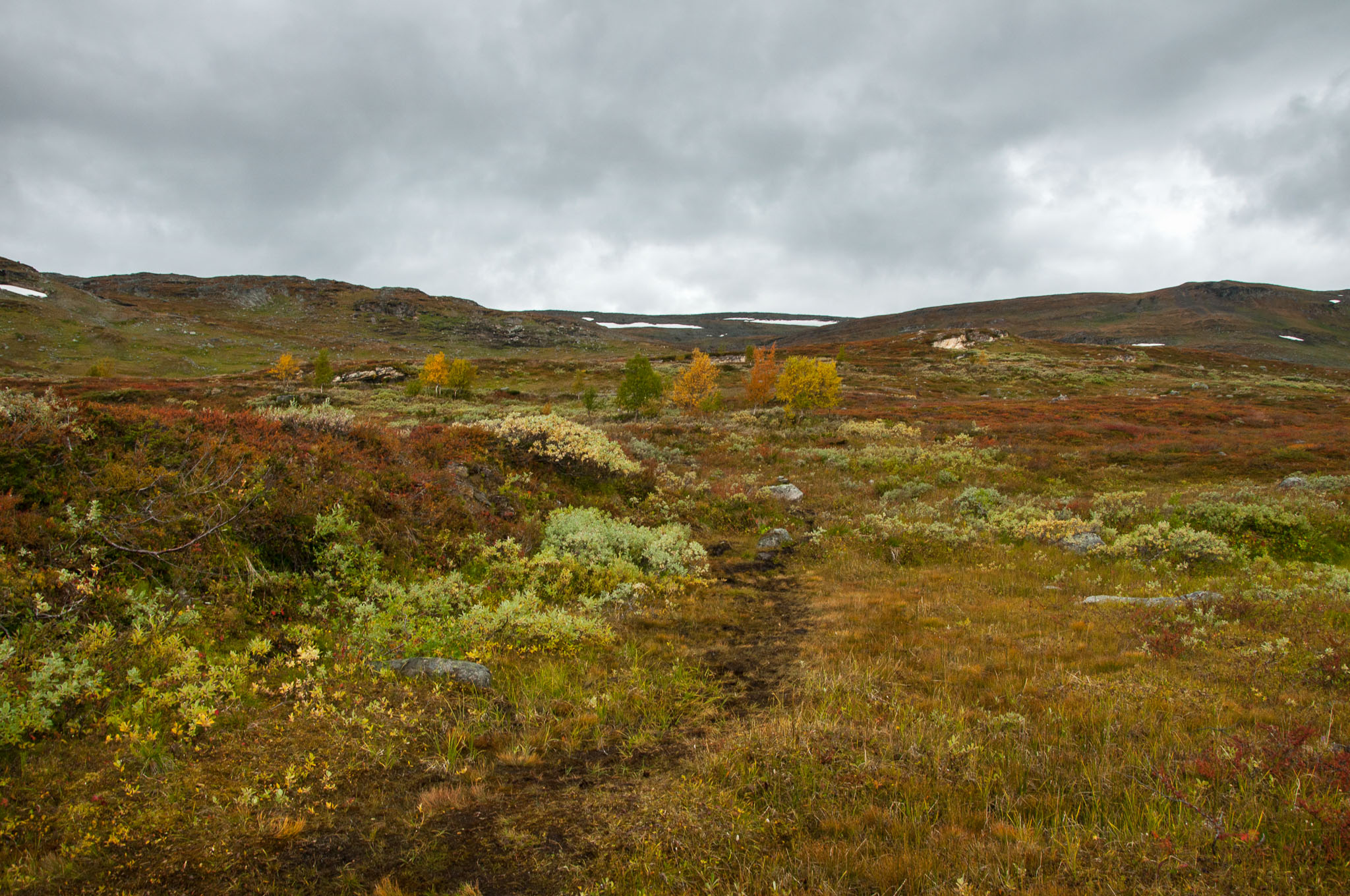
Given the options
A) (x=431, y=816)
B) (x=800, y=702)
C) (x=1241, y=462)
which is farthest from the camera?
(x=1241, y=462)

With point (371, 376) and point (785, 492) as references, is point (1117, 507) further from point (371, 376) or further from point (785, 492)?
point (371, 376)

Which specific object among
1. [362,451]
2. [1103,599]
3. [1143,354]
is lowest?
[1103,599]

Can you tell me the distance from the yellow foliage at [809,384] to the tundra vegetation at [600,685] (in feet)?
103

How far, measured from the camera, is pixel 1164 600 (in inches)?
347

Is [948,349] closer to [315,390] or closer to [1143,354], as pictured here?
[1143,354]

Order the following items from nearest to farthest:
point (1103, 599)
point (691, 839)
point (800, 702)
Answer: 1. point (691, 839)
2. point (800, 702)
3. point (1103, 599)

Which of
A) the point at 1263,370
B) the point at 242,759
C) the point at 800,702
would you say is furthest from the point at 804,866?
the point at 1263,370

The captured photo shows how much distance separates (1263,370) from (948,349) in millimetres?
49432

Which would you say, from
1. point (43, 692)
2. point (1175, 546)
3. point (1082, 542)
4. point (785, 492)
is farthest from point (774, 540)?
point (43, 692)

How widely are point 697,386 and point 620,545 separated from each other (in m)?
38.8

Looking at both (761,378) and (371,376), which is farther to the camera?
(371,376)

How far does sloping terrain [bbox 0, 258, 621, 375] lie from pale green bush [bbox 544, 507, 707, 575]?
3868 inches

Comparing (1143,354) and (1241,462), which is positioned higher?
(1143,354)

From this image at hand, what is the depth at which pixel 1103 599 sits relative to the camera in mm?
9250
